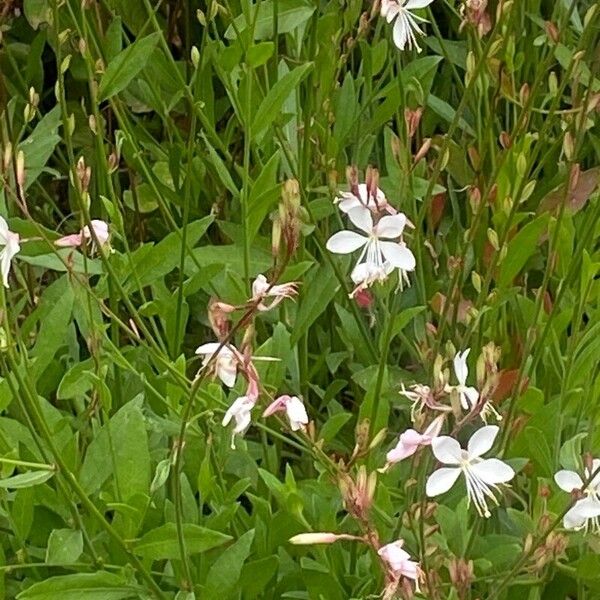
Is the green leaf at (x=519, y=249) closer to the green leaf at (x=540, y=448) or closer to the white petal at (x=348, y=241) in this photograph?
the green leaf at (x=540, y=448)

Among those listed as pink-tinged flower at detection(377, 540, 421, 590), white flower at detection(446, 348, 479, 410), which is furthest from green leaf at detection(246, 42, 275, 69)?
pink-tinged flower at detection(377, 540, 421, 590)

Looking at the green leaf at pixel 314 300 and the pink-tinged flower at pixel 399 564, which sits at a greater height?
the pink-tinged flower at pixel 399 564

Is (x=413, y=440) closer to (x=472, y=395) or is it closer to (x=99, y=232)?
(x=472, y=395)

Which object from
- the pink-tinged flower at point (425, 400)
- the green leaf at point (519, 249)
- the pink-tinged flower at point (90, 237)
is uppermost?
the pink-tinged flower at point (90, 237)

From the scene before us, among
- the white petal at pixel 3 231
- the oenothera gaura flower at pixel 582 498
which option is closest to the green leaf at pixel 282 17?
the white petal at pixel 3 231

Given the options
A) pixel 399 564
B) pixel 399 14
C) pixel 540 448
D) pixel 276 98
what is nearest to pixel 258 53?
pixel 276 98

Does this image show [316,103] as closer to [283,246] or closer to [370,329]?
[370,329]
